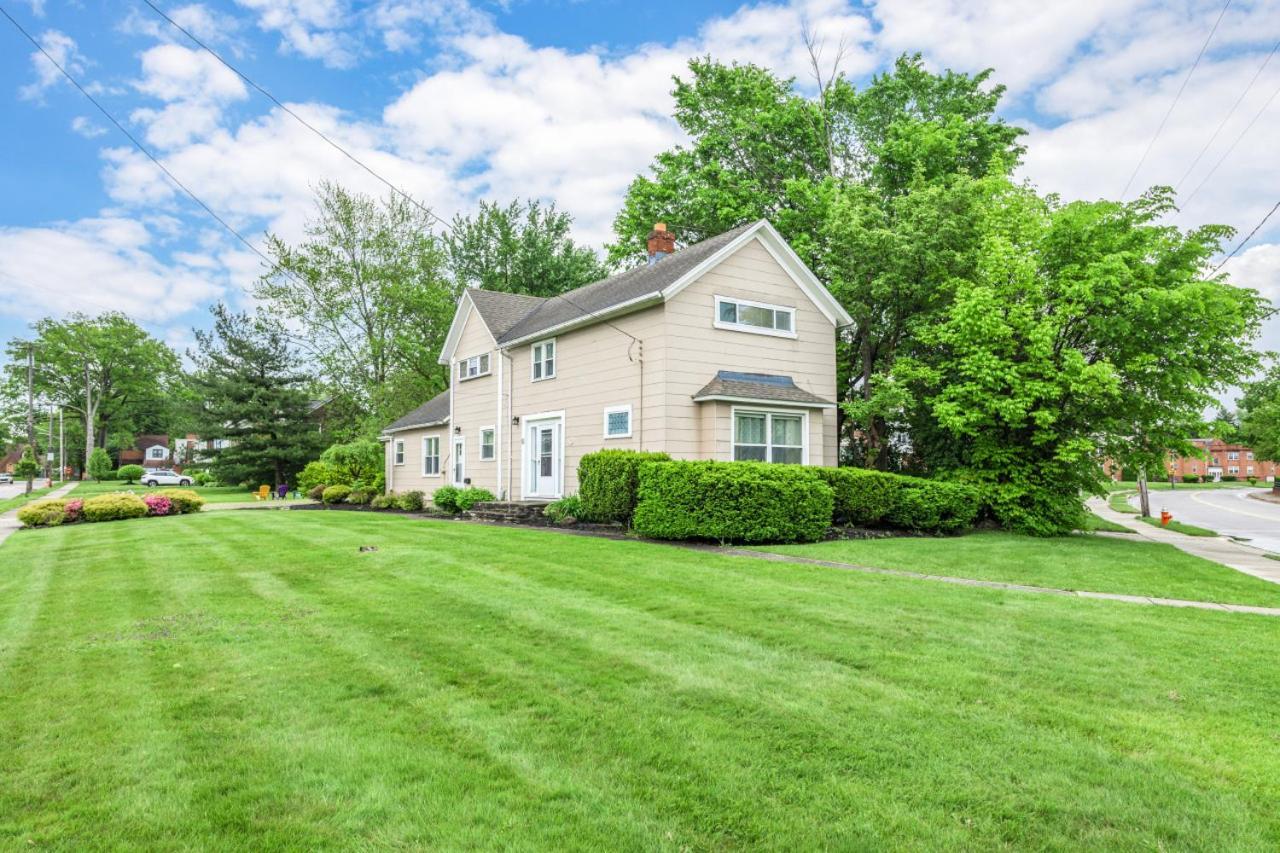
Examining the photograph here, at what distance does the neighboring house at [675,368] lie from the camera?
15.8 meters

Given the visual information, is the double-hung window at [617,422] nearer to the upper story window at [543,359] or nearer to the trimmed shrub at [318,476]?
the upper story window at [543,359]

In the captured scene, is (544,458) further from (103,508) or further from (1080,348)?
(1080,348)

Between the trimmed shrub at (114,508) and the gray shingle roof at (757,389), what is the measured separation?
51.9 feet

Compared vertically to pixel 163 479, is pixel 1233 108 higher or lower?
higher

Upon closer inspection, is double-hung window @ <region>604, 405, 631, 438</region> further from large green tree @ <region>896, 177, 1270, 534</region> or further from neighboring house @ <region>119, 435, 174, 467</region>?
neighboring house @ <region>119, 435, 174, 467</region>

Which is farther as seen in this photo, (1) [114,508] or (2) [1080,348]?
(1) [114,508]

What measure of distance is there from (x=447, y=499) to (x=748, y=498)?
36.8 feet

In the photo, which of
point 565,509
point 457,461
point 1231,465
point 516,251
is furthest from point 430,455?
point 1231,465

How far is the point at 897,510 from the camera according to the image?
597 inches

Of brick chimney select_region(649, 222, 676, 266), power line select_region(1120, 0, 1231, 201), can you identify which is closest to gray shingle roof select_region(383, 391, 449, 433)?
brick chimney select_region(649, 222, 676, 266)

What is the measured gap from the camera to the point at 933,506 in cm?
1512

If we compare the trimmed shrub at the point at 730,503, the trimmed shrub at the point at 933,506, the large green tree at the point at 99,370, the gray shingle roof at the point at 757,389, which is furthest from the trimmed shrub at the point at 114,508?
the large green tree at the point at 99,370

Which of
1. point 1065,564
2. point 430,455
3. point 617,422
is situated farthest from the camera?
point 430,455

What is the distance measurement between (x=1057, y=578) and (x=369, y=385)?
3191cm
